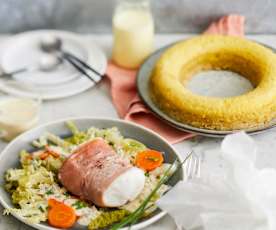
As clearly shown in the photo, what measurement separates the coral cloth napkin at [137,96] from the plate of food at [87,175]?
0.24 ft

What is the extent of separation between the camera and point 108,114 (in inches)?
57.1

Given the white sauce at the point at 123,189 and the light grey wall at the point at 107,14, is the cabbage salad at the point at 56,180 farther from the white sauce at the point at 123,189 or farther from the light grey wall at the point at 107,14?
the light grey wall at the point at 107,14

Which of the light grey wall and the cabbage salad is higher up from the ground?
the light grey wall

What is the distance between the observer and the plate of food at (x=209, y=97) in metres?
1.31

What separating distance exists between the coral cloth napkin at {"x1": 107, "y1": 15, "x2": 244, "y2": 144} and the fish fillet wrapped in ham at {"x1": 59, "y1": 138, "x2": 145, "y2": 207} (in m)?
0.20

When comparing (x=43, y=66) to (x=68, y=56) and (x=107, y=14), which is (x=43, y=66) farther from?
(x=107, y=14)

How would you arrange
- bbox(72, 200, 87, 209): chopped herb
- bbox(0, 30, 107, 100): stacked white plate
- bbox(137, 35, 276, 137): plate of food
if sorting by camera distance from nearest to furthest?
1. bbox(72, 200, 87, 209): chopped herb
2. bbox(137, 35, 276, 137): plate of food
3. bbox(0, 30, 107, 100): stacked white plate

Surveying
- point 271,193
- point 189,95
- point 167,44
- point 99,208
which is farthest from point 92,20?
point 271,193

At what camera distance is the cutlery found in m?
1.54

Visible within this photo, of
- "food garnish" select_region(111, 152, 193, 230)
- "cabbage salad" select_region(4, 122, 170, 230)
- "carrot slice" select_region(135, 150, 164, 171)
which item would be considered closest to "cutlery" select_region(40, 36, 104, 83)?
"cabbage salad" select_region(4, 122, 170, 230)

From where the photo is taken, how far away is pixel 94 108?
1.47 meters

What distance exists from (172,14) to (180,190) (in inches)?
27.4

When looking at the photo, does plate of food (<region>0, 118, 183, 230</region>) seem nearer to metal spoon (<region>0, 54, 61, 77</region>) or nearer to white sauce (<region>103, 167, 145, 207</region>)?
white sauce (<region>103, 167, 145, 207</region>)

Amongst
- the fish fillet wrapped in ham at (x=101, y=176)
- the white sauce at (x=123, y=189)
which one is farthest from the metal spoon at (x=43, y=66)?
the white sauce at (x=123, y=189)
